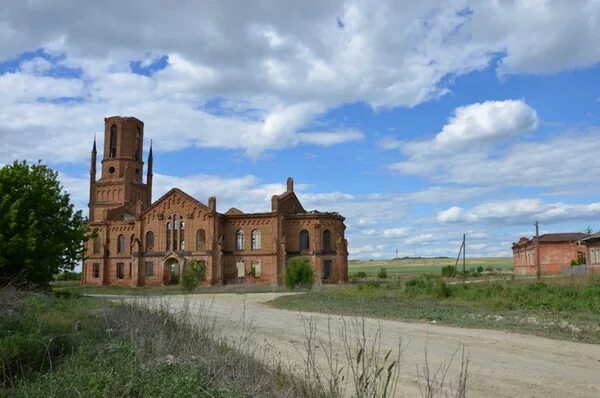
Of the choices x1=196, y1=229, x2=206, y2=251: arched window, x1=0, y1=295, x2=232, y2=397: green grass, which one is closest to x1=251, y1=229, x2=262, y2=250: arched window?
x1=196, y1=229, x2=206, y2=251: arched window

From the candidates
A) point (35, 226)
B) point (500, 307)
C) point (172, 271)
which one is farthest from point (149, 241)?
point (500, 307)

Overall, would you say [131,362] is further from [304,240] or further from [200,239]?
[200,239]

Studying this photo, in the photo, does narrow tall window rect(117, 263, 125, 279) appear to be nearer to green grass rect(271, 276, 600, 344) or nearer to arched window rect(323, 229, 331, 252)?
arched window rect(323, 229, 331, 252)

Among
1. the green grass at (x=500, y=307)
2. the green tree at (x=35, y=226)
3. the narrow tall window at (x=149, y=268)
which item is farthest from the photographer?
the narrow tall window at (x=149, y=268)

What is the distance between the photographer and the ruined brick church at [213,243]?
165ft

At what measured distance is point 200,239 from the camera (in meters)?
51.6

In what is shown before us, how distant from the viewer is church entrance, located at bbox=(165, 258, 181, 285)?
169 ft

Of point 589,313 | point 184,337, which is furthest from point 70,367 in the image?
point 589,313

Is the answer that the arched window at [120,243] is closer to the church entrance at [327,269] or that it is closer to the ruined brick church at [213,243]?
the ruined brick church at [213,243]

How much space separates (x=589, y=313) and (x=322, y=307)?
10000 millimetres

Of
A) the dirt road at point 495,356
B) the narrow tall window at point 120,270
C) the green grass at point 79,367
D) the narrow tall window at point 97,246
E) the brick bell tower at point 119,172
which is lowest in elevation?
the dirt road at point 495,356

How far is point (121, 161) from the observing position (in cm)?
6084

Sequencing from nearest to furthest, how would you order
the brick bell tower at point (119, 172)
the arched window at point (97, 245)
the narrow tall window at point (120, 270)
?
the narrow tall window at point (120, 270)
the arched window at point (97, 245)
the brick bell tower at point (119, 172)

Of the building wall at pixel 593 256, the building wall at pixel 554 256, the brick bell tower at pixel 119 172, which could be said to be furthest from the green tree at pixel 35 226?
the building wall at pixel 554 256
